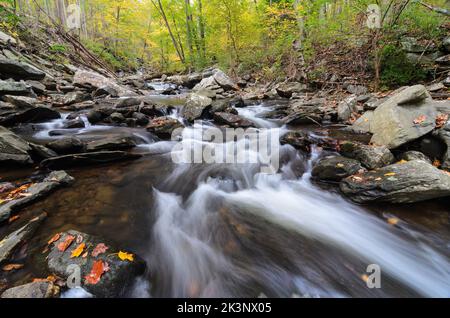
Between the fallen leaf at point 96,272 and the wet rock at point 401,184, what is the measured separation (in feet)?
10.9

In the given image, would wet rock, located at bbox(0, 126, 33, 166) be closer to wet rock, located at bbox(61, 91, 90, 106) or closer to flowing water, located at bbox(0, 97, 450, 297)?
flowing water, located at bbox(0, 97, 450, 297)

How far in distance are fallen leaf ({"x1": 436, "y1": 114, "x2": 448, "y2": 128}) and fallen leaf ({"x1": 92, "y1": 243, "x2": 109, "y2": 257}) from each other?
18.3 ft

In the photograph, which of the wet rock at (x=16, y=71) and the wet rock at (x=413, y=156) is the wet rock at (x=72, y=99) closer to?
the wet rock at (x=16, y=71)

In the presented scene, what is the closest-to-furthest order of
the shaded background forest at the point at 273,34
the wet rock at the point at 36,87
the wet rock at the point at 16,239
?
the wet rock at the point at 16,239 → the shaded background forest at the point at 273,34 → the wet rock at the point at 36,87

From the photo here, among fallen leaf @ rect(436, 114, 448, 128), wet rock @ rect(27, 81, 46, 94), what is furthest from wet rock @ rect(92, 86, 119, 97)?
fallen leaf @ rect(436, 114, 448, 128)

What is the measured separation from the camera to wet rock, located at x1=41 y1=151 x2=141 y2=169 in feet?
12.8

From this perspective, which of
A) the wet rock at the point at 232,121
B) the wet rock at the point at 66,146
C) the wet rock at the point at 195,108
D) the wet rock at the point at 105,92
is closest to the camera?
the wet rock at the point at 66,146

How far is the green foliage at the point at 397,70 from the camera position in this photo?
6914 millimetres

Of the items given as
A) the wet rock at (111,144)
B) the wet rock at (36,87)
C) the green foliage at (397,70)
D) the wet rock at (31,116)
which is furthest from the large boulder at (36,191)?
the green foliage at (397,70)
